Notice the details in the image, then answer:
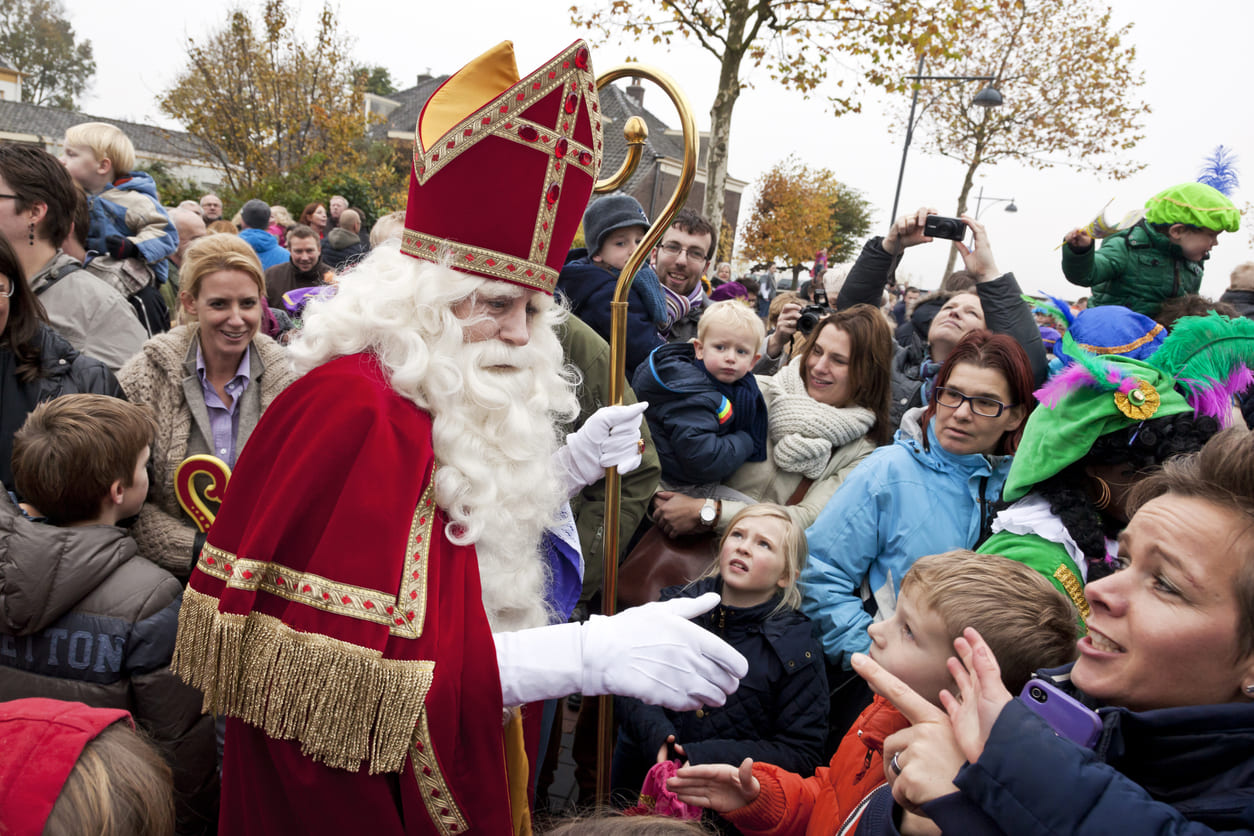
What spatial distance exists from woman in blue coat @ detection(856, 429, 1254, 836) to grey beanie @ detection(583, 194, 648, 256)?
276 cm

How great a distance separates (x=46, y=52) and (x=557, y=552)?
63.3 metres

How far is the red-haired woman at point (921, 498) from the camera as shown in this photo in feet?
8.42

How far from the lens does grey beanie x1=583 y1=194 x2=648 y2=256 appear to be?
3.78 meters

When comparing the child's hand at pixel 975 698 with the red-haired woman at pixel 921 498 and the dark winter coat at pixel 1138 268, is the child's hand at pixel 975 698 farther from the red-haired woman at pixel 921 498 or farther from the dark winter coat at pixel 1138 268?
the dark winter coat at pixel 1138 268

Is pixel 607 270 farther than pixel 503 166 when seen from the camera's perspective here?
Yes

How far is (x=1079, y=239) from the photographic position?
3.71 metres

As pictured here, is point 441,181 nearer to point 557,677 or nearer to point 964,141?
point 557,677

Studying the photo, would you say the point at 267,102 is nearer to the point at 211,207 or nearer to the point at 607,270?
the point at 211,207

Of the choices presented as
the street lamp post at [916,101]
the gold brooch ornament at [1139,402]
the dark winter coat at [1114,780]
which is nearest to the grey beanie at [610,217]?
the gold brooch ornament at [1139,402]

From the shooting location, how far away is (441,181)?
180 cm

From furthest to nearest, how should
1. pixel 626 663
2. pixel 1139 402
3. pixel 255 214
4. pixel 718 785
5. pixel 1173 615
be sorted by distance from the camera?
1. pixel 255 214
2. pixel 1139 402
3. pixel 718 785
4. pixel 626 663
5. pixel 1173 615

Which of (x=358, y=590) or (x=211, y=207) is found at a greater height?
(x=211, y=207)

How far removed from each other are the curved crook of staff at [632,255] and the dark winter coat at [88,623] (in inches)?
47.8

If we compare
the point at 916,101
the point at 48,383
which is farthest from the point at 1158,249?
the point at 916,101
